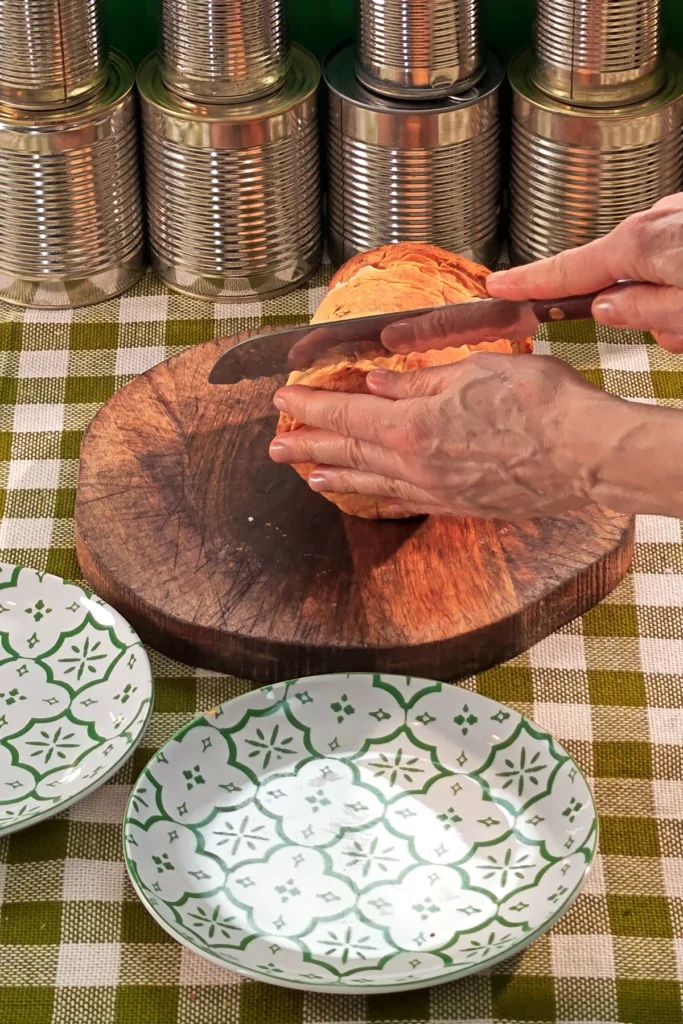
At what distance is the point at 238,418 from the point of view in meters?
1.47

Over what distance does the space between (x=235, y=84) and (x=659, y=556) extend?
27.7 inches

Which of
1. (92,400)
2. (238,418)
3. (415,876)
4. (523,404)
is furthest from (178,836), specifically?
(92,400)

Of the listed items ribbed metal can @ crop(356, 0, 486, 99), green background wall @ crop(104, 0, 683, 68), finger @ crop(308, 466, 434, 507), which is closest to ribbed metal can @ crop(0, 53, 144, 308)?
green background wall @ crop(104, 0, 683, 68)

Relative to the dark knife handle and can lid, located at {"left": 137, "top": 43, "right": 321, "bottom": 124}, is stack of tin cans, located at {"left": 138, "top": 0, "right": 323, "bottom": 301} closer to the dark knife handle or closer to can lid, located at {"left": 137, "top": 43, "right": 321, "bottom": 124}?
can lid, located at {"left": 137, "top": 43, "right": 321, "bottom": 124}

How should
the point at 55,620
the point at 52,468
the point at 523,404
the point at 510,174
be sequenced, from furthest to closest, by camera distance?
1. the point at 510,174
2. the point at 52,468
3. the point at 55,620
4. the point at 523,404

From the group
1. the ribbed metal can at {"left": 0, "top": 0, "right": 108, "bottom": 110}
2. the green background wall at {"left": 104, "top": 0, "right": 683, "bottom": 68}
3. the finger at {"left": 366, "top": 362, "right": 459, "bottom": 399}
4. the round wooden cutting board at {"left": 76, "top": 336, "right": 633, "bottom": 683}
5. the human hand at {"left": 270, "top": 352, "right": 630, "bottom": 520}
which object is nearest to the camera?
the human hand at {"left": 270, "top": 352, "right": 630, "bottom": 520}

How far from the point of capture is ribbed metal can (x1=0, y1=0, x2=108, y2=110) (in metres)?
1.53

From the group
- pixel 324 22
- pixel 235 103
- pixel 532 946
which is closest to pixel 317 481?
pixel 532 946

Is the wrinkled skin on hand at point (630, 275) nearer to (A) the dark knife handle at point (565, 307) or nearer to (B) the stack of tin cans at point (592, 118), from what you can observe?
(A) the dark knife handle at point (565, 307)

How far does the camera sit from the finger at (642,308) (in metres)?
1.03

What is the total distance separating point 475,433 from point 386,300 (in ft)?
0.99

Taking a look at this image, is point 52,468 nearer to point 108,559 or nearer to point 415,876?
point 108,559

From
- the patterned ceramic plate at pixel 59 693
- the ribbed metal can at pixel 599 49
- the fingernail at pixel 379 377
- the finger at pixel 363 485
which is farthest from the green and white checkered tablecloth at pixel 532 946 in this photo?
the ribbed metal can at pixel 599 49

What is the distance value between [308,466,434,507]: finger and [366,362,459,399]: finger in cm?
7
